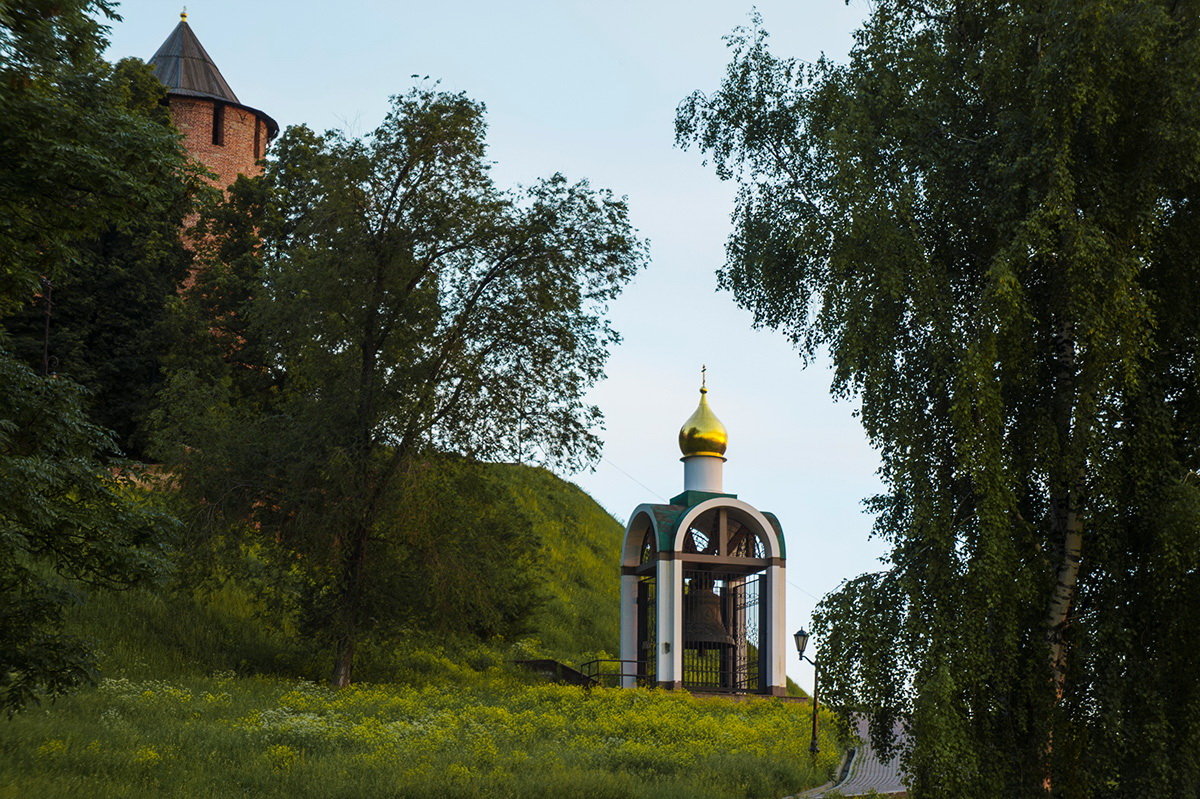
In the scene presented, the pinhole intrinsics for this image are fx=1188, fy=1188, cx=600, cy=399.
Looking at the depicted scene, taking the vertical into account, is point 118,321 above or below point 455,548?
above

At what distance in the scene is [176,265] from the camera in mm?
40594

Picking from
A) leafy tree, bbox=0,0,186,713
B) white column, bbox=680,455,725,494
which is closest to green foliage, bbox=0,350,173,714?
leafy tree, bbox=0,0,186,713

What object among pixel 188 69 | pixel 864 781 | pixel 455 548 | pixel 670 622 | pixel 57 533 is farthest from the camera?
pixel 188 69

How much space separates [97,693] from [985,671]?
1438 cm

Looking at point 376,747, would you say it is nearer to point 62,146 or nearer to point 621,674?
point 62,146

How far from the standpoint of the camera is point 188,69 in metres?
47.5

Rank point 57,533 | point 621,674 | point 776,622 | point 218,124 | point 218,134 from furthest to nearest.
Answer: point 218,124 → point 218,134 → point 776,622 → point 621,674 → point 57,533

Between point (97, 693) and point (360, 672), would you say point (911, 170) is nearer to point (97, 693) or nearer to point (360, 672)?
point (97, 693)

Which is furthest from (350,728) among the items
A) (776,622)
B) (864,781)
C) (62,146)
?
(776,622)

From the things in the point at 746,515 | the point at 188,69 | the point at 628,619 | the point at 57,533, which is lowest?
the point at 628,619

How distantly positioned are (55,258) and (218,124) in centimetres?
3475

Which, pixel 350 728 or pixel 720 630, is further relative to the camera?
pixel 720 630

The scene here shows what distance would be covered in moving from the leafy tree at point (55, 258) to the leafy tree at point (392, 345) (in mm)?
10884

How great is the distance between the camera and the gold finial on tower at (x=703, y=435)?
33.5 meters
